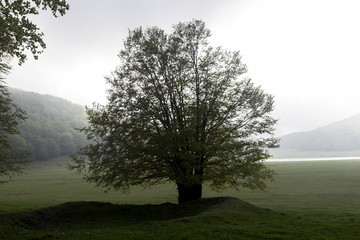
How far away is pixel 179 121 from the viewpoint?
77.3ft

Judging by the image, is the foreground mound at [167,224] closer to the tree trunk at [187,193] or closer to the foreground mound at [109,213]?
the foreground mound at [109,213]

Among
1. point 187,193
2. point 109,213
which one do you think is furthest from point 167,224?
point 187,193

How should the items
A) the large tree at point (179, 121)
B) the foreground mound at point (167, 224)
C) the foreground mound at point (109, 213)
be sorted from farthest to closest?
the large tree at point (179, 121) < the foreground mound at point (109, 213) < the foreground mound at point (167, 224)

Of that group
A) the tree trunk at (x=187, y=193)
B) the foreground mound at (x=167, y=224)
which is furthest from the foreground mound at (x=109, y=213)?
the tree trunk at (x=187, y=193)

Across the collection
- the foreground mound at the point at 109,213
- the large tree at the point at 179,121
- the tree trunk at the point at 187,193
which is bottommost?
the foreground mound at the point at 109,213

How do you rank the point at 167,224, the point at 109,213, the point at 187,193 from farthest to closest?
1. the point at 187,193
2. the point at 109,213
3. the point at 167,224

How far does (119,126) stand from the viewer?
23.3 m

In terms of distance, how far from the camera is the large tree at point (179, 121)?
73.9 ft

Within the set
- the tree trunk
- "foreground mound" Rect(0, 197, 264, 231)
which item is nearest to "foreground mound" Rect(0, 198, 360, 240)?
"foreground mound" Rect(0, 197, 264, 231)

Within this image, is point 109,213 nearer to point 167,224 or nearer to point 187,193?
point 187,193

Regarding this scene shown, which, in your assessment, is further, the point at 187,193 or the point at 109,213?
the point at 187,193

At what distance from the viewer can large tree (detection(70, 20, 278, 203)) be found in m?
22.5

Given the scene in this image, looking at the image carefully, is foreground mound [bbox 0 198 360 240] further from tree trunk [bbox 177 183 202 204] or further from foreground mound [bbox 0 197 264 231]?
tree trunk [bbox 177 183 202 204]

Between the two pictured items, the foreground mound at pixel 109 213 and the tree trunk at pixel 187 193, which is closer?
the foreground mound at pixel 109 213
